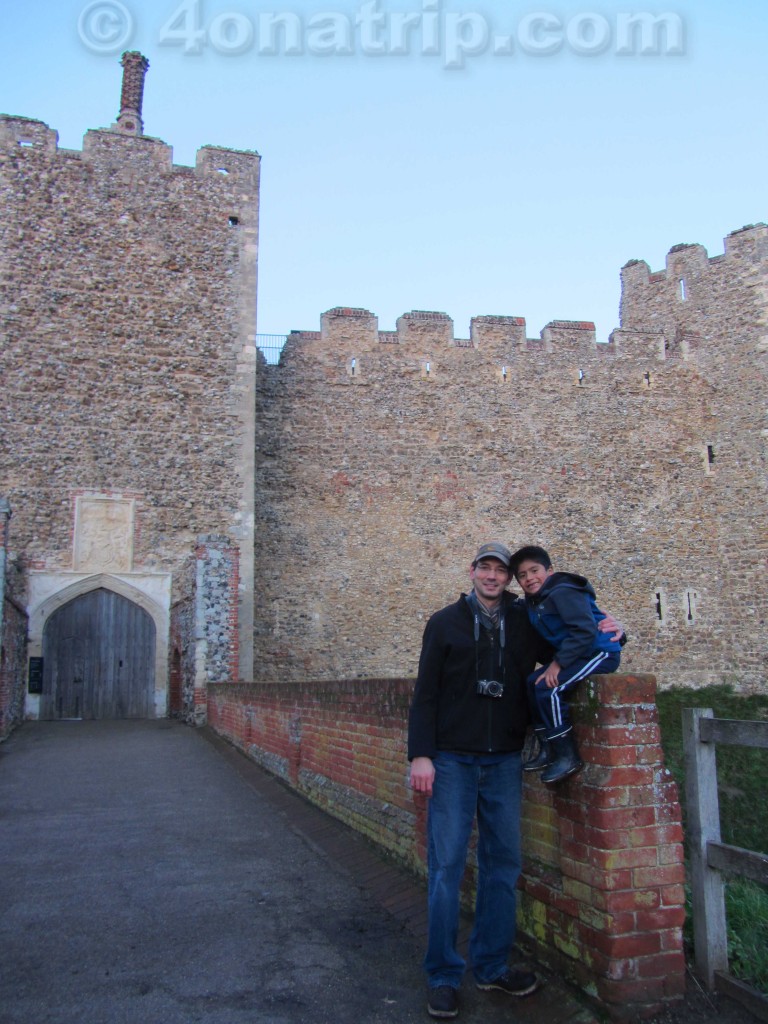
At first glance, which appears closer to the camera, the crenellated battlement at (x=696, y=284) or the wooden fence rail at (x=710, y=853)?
the wooden fence rail at (x=710, y=853)

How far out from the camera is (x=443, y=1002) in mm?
2865

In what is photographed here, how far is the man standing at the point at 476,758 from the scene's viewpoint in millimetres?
3084

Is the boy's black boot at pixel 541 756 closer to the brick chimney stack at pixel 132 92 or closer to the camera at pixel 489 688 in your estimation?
the camera at pixel 489 688

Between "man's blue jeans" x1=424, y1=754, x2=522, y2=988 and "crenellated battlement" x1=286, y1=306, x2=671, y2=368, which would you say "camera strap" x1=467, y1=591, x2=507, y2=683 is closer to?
"man's blue jeans" x1=424, y1=754, x2=522, y2=988

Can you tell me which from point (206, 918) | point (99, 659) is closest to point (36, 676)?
point (99, 659)

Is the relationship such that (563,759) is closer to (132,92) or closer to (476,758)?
(476,758)

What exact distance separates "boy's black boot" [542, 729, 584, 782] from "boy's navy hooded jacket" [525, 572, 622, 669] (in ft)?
0.86

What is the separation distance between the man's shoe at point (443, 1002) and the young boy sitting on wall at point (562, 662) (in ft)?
2.53

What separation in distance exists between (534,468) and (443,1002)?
1660cm

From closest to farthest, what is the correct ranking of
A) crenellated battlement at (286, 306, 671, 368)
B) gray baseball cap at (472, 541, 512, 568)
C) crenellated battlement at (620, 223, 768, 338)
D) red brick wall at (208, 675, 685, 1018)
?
red brick wall at (208, 675, 685, 1018) < gray baseball cap at (472, 541, 512, 568) < crenellated battlement at (286, 306, 671, 368) < crenellated battlement at (620, 223, 768, 338)

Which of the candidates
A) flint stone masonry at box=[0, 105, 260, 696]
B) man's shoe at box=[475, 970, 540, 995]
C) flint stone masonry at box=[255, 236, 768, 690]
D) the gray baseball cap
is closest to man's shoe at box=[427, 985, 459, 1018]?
man's shoe at box=[475, 970, 540, 995]

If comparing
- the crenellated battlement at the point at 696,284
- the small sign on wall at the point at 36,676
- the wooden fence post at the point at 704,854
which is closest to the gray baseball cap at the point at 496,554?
the wooden fence post at the point at 704,854

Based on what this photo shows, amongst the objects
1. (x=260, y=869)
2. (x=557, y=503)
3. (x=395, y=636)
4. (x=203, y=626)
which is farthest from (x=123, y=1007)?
(x=557, y=503)

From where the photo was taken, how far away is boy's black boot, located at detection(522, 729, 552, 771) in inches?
120
